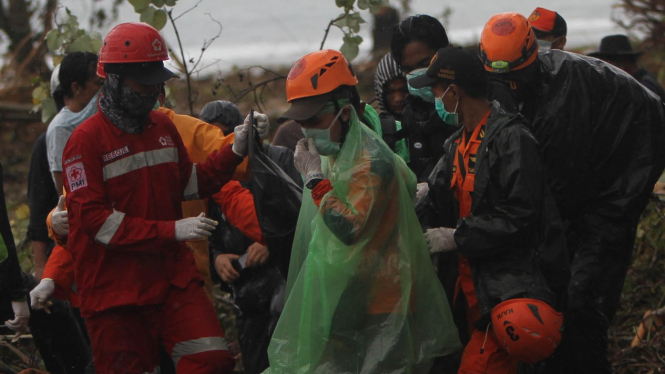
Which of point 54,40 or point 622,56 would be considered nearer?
point 54,40

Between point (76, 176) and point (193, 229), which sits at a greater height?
point (76, 176)

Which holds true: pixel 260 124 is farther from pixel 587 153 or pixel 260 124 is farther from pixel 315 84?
→ pixel 587 153

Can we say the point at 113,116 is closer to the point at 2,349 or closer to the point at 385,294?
the point at 385,294

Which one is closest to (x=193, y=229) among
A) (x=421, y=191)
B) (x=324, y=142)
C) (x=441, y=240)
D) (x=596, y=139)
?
(x=324, y=142)

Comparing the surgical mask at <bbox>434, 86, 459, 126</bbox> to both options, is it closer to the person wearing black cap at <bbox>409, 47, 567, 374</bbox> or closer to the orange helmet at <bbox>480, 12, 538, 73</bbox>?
the person wearing black cap at <bbox>409, 47, 567, 374</bbox>

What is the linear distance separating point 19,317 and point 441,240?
85.5 inches

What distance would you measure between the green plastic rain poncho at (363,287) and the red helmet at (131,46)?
0.95m

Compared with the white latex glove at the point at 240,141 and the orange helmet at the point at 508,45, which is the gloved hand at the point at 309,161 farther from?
the orange helmet at the point at 508,45

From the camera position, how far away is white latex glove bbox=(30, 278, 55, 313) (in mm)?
4254

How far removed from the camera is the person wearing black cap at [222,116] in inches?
205

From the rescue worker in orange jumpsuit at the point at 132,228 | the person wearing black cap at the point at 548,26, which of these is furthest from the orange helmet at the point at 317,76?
the person wearing black cap at the point at 548,26

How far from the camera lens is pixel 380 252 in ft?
12.7

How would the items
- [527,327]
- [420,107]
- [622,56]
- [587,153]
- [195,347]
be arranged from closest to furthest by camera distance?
[527,327] < [195,347] < [587,153] < [420,107] < [622,56]

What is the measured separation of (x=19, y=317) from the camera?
453cm
